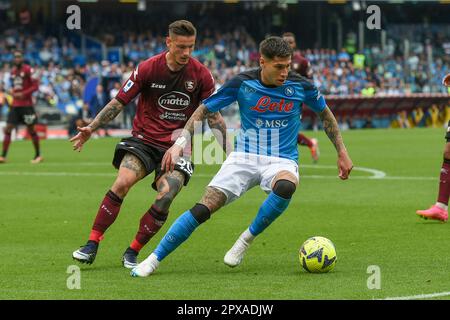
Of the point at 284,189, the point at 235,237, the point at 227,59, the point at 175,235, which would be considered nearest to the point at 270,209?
the point at 284,189

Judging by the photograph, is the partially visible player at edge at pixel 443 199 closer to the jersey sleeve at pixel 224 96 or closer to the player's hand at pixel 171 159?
the jersey sleeve at pixel 224 96

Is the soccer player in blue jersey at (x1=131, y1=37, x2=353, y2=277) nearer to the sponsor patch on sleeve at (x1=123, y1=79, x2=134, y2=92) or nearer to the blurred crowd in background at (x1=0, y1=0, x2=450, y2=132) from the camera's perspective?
the sponsor patch on sleeve at (x1=123, y1=79, x2=134, y2=92)

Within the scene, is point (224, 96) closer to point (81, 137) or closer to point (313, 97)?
point (313, 97)

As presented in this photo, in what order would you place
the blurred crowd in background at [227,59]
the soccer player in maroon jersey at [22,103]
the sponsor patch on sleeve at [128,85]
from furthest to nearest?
the blurred crowd in background at [227,59] → the soccer player in maroon jersey at [22,103] → the sponsor patch on sleeve at [128,85]

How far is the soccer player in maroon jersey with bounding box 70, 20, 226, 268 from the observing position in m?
9.98

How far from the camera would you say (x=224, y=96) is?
9633 mm

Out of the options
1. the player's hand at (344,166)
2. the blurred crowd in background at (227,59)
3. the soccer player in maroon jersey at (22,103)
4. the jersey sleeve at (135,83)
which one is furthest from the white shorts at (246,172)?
the blurred crowd in background at (227,59)

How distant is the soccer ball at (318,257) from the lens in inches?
370

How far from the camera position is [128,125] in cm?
4206

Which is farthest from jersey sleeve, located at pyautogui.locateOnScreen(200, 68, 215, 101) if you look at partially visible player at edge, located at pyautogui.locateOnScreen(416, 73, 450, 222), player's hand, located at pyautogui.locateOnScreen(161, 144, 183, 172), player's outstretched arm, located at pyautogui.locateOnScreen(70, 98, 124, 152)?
partially visible player at edge, located at pyautogui.locateOnScreen(416, 73, 450, 222)

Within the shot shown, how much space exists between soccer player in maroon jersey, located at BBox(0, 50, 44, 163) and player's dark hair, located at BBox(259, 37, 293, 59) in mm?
15566

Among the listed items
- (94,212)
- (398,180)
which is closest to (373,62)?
(398,180)

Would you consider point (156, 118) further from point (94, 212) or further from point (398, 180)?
point (398, 180)

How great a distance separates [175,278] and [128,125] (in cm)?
3321
